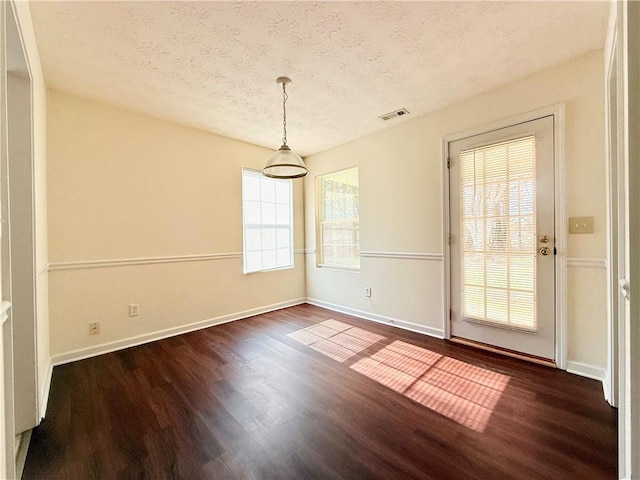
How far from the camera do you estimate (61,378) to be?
223cm

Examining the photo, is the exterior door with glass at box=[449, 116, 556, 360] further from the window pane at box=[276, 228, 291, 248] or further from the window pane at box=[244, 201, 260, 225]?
the window pane at box=[244, 201, 260, 225]

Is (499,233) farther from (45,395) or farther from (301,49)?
(45,395)

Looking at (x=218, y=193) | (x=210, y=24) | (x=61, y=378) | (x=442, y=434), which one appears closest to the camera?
(x=442, y=434)

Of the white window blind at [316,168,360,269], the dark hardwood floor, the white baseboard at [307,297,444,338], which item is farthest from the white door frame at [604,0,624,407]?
the white window blind at [316,168,360,269]

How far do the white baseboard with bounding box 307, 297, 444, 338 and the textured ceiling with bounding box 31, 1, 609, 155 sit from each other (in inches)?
93.6

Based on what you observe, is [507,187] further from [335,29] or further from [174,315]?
[174,315]

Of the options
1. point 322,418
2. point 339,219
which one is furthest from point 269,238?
point 322,418

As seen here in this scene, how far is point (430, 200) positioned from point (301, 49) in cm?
192

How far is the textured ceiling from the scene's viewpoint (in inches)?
65.2

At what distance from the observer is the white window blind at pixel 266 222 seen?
12.9 ft

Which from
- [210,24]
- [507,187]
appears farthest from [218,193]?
[507,187]

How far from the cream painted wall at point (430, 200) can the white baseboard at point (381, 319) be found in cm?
2

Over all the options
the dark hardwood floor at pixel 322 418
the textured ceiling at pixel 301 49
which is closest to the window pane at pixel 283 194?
the textured ceiling at pixel 301 49

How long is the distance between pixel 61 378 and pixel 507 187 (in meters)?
4.10
